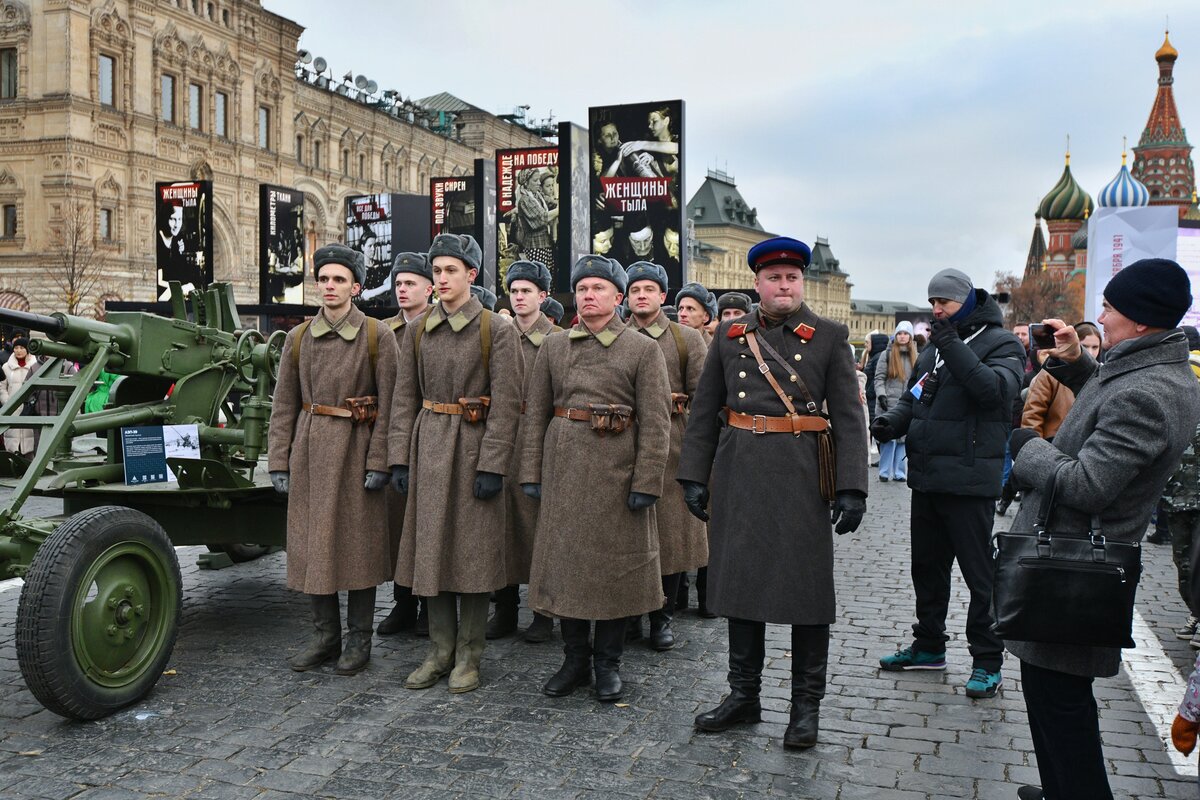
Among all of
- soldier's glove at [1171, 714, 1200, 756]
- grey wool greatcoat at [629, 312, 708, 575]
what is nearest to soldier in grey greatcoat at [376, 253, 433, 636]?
grey wool greatcoat at [629, 312, 708, 575]

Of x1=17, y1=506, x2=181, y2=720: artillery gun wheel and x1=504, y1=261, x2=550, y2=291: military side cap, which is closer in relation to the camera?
x1=17, y1=506, x2=181, y2=720: artillery gun wheel

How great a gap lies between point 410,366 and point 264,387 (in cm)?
178

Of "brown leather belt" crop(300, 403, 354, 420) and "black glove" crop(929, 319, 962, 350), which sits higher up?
"black glove" crop(929, 319, 962, 350)

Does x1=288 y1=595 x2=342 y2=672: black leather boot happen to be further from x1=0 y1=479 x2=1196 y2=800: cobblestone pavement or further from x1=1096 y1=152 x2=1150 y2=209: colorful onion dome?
x1=1096 y1=152 x2=1150 y2=209: colorful onion dome

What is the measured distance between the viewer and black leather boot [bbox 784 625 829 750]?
471 centimetres

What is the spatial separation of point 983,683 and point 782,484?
1.63 meters

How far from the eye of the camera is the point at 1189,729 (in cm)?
311

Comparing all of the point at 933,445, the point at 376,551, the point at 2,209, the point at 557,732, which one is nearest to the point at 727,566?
the point at 557,732

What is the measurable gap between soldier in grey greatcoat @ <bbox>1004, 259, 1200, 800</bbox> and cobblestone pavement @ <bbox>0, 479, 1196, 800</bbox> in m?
0.72

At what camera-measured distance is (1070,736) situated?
3594mm

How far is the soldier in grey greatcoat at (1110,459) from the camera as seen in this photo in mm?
3428

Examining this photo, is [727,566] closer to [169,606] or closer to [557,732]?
[557,732]

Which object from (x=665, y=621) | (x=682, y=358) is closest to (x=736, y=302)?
(x=682, y=358)

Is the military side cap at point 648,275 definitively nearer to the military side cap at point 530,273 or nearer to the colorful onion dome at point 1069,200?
the military side cap at point 530,273
